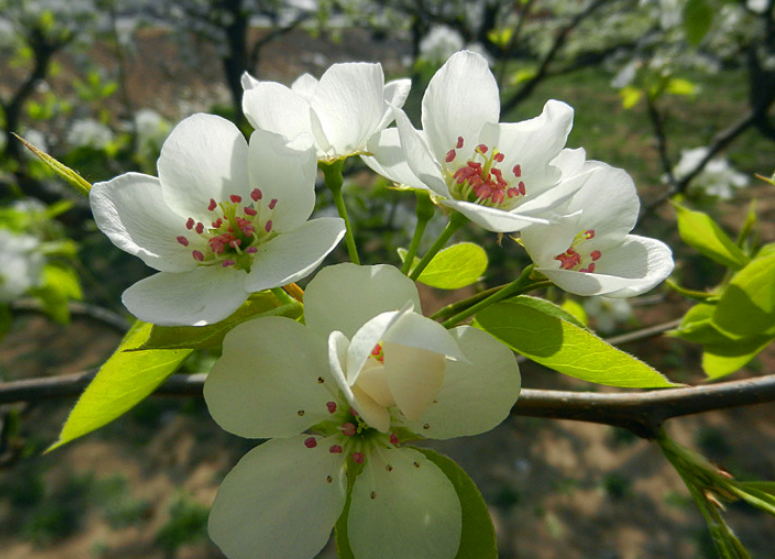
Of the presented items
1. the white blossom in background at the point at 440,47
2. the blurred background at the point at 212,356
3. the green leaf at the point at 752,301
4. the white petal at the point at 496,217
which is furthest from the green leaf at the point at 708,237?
the white blossom in background at the point at 440,47

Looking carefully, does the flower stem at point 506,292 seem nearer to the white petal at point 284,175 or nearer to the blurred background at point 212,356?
the white petal at point 284,175

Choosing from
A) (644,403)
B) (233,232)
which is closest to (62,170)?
(233,232)

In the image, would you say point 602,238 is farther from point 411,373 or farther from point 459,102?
point 411,373

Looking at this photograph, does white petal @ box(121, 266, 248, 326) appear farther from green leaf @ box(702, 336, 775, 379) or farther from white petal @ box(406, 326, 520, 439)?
green leaf @ box(702, 336, 775, 379)

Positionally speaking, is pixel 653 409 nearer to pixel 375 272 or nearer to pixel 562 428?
pixel 375 272

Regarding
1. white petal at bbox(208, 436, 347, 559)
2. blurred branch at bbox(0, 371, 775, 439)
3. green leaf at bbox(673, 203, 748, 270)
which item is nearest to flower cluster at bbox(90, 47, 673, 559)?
white petal at bbox(208, 436, 347, 559)

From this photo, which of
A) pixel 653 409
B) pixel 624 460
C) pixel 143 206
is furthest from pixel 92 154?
pixel 624 460
